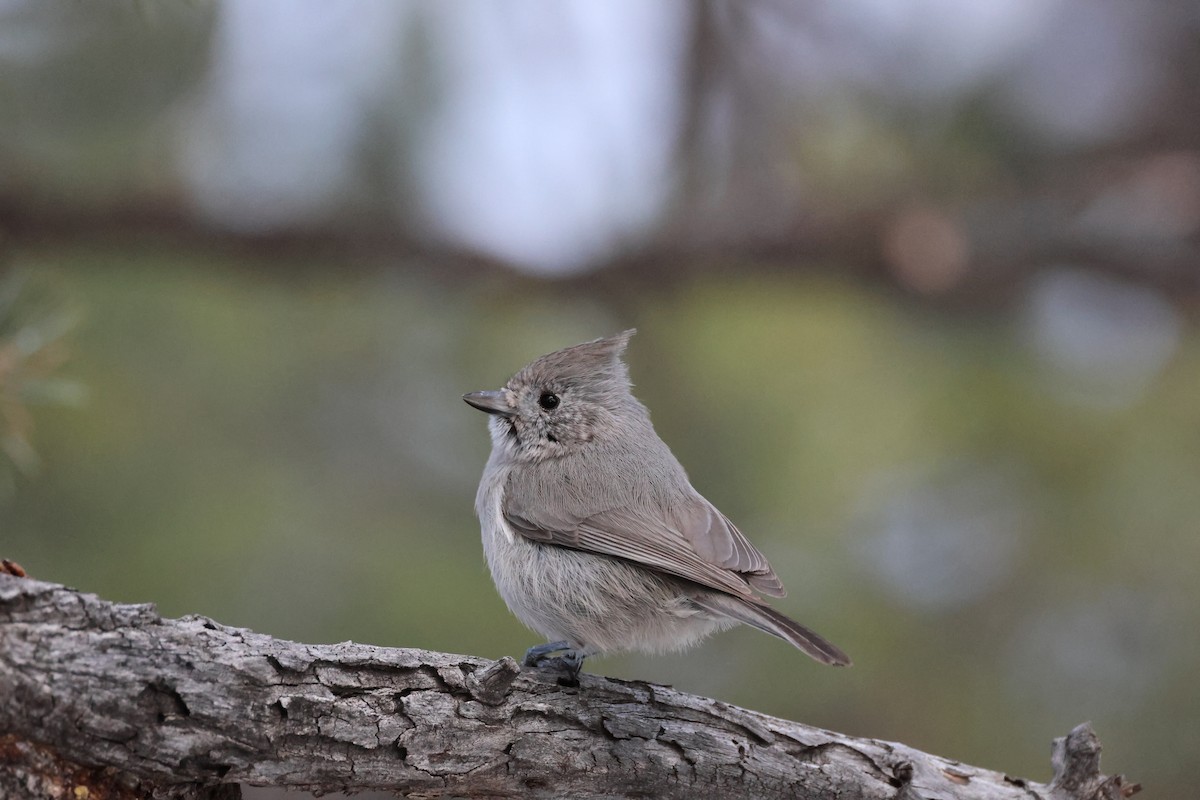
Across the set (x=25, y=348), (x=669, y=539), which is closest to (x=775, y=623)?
(x=669, y=539)

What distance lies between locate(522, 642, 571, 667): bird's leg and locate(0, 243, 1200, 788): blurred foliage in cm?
127

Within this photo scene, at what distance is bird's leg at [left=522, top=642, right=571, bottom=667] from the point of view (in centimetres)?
319

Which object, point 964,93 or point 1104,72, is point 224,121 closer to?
point 964,93

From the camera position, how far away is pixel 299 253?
447 cm

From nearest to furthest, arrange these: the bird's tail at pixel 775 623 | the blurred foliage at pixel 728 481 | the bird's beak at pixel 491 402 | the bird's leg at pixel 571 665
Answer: the bird's tail at pixel 775 623, the bird's leg at pixel 571 665, the bird's beak at pixel 491 402, the blurred foliage at pixel 728 481

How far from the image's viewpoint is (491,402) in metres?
3.93

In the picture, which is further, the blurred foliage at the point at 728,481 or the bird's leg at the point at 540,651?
the blurred foliage at the point at 728,481

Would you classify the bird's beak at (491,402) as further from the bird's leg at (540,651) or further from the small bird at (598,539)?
the bird's leg at (540,651)

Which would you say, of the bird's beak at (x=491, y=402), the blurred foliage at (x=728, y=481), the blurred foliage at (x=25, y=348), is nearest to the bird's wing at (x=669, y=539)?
the bird's beak at (x=491, y=402)

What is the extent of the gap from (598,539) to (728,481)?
72.7 inches

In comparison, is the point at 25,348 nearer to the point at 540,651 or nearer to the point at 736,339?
the point at 540,651

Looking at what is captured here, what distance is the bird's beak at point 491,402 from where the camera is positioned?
3.91 meters

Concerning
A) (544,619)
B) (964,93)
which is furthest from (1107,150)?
(544,619)

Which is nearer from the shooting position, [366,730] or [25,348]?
[366,730]
